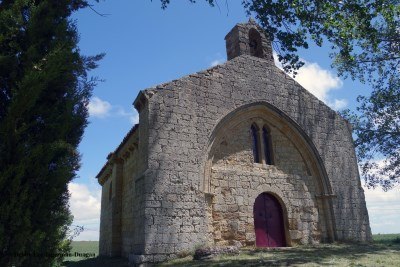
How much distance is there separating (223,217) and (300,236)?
3024 millimetres

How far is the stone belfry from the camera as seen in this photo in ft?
40.6

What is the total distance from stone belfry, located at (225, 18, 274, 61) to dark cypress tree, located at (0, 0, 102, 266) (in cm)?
674

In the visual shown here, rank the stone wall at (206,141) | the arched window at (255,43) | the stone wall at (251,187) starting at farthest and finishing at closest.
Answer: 1. the arched window at (255,43)
2. the stone wall at (251,187)
3. the stone wall at (206,141)

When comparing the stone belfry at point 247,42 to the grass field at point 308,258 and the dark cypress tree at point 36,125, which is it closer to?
the dark cypress tree at point 36,125

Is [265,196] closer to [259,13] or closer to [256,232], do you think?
[256,232]

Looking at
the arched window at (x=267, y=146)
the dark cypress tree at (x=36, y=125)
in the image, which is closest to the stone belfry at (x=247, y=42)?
the arched window at (x=267, y=146)

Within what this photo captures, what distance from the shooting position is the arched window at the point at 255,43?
42.5ft

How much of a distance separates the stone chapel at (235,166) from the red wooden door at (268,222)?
0.11ft

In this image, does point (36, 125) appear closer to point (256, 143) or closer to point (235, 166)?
point (235, 166)

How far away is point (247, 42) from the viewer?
494 inches

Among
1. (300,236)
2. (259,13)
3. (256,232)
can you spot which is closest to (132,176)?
(256,232)

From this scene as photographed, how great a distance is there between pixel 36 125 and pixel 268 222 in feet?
25.1

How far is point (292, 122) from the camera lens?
12078 millimetres

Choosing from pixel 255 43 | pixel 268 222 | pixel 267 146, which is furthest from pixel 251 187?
pixel 255 43
